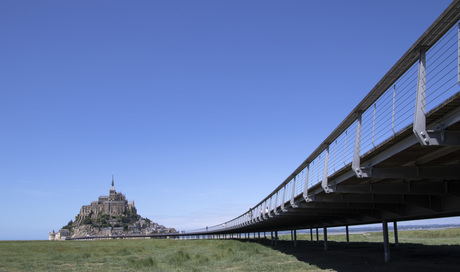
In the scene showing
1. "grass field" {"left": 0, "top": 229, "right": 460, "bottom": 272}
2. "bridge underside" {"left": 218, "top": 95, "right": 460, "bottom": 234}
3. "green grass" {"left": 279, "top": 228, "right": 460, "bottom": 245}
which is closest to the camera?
"bridge underside" {"left": 218, "top": 95, "right": 460, "bottom": 234}

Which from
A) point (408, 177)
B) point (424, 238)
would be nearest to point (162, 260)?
point (408, 177)

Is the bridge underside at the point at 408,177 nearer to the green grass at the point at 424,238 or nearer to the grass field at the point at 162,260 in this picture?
the grass field at the point at 162,260

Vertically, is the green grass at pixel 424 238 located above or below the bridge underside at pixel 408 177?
below

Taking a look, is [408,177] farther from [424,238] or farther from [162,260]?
[424,238]

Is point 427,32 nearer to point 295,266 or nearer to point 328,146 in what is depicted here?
point 328,146

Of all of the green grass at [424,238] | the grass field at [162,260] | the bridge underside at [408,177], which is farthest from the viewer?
the green grass at [424,238]

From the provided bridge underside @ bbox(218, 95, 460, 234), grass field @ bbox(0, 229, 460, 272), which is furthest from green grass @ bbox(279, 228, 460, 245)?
bridge underside @ bbox(218, 95, 460, 234)

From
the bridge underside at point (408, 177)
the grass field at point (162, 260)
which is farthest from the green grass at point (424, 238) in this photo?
the bridge underside at point (408, 177)

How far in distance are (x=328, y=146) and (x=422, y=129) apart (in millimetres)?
7847

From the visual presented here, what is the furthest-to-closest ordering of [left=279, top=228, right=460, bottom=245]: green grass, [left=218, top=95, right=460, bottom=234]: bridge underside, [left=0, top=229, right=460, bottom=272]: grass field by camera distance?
[left=279, top=228, right=460, bottom=245]: green grass < [left=0, top=229, right=460, bottom=272]: grass field < [left=218, top=95, right=460, bottom=234]: bridge underside

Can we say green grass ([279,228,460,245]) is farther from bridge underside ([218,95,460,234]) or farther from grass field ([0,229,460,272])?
bridge underside ([218,95,460,234])

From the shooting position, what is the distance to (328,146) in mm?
16500

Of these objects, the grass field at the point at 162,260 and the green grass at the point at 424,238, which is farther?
the green grass at the point at 424,238

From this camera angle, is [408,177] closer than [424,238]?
Yes
